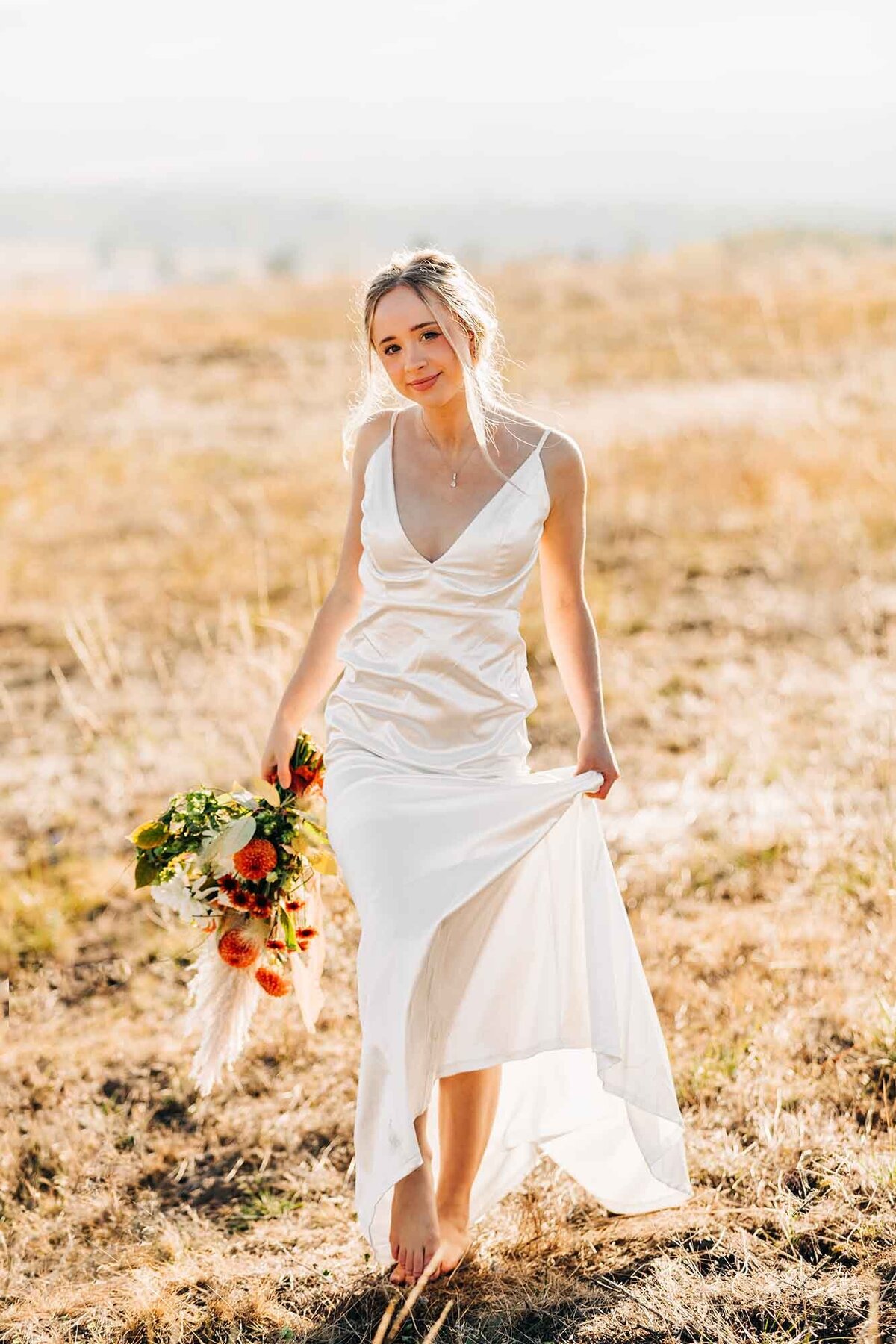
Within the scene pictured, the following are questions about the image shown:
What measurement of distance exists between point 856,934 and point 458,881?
7.08 feet

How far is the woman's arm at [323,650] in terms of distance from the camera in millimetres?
3338

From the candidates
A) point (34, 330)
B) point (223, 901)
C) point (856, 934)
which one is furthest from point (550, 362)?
point (223, 901)

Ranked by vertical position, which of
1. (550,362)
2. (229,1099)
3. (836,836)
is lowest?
(229,1099)

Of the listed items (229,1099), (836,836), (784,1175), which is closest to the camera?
(784,1175)

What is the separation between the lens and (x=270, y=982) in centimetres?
323

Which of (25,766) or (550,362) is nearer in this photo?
(25,766)

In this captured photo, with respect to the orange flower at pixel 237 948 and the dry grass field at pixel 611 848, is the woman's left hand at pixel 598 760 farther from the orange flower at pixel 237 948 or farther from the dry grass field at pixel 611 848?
the dry grass field at pixel 611 848

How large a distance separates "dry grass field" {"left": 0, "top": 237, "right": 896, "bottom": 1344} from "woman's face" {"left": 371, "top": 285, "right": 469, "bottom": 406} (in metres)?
1.95

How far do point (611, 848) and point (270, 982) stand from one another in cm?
231

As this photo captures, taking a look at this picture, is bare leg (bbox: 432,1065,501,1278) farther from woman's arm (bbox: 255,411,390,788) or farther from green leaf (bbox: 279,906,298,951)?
woman's arm (bbox: 255,411,390,788)

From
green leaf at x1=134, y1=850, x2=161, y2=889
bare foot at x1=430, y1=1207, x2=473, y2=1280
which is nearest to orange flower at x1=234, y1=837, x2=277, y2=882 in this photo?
green leaf at x1=134, y1=850, x2=161, y2=889

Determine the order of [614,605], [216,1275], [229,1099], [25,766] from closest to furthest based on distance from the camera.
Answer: [216,1275] < [229,1099] < [25,766] < [614,605]

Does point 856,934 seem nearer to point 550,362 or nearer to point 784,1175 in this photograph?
point 784,1175

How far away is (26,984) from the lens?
4531 mm
